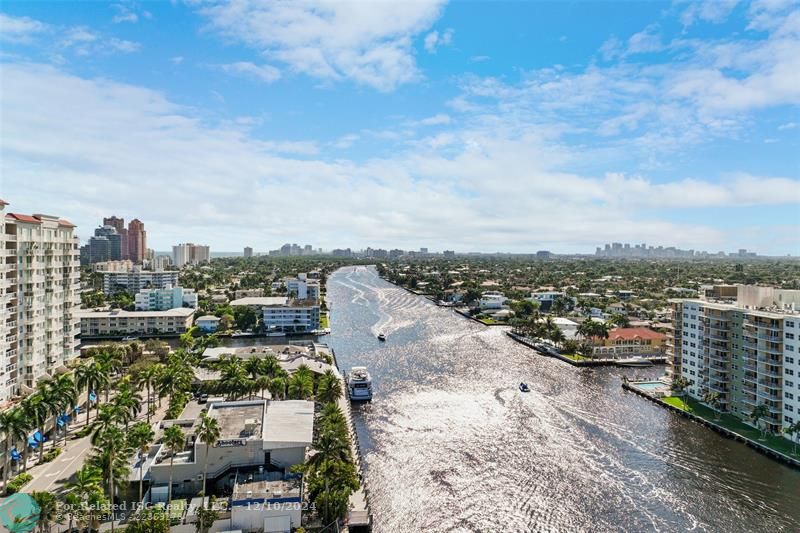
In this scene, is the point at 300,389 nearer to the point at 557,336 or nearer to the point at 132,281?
the point at 557,336

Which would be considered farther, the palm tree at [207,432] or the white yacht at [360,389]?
the white yacht at [360,389]

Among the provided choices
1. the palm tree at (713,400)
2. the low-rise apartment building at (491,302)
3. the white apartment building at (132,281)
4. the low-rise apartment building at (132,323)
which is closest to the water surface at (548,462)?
the palm tree at (713,400)

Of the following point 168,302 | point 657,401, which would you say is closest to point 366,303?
point 168,302

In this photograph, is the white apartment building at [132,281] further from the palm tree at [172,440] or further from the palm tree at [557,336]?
the palm tree at [172,440]

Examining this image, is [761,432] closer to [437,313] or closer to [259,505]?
[259,505]

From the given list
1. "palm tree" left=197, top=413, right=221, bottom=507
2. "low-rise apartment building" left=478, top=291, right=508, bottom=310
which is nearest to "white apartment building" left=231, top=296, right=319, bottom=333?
"low-rise apartment building" left=478, top=291, right=508, bottom=310

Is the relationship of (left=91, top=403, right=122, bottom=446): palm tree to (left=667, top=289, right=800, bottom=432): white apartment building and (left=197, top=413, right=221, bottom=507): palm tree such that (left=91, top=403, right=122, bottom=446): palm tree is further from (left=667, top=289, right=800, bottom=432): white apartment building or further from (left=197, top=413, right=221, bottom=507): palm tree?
(left=667, top=289, right=800, bottom=432): white apartment building
